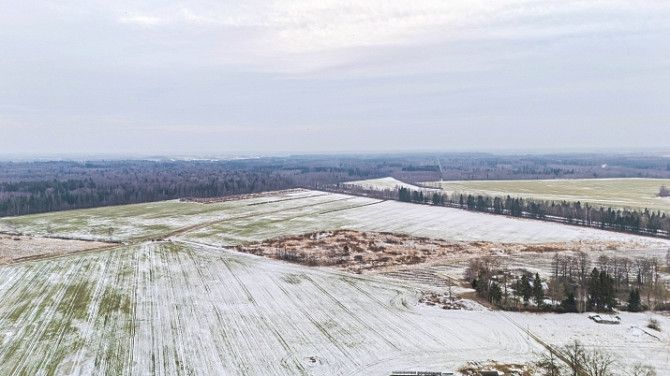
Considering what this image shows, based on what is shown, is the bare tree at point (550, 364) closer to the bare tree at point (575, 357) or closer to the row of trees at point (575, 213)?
the bare tree at point (575, 357)

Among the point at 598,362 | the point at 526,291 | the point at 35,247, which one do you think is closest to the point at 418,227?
the point at 526,291

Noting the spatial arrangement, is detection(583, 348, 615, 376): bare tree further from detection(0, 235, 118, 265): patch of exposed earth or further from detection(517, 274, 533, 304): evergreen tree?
detection(0, 235, 118, 265): patch of exposed earth

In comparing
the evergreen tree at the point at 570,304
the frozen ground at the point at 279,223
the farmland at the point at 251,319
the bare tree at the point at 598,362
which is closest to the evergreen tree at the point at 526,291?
the farmland at the point at 251,319

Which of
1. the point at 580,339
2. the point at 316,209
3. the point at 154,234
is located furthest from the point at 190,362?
the point at 316,209

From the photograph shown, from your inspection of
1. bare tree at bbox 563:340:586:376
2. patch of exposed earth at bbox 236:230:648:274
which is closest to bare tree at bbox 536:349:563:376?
bare tree at bbox 563:340:586:376

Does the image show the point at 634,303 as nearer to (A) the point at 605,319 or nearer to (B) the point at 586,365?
(A) the point at 605,319
